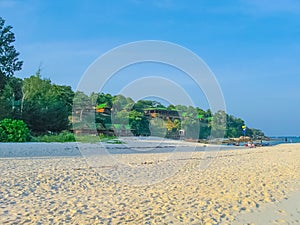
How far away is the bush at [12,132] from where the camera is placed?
61.3 ft

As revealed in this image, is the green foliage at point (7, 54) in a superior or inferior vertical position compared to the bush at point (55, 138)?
superior

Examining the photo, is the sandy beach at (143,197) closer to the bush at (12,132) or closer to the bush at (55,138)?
the bush at (12,132)

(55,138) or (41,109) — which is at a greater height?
(41,109)

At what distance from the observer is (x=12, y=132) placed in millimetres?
18859

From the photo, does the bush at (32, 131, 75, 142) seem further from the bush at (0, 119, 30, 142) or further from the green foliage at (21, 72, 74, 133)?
the green foliage at (21, 72, 74, 133)

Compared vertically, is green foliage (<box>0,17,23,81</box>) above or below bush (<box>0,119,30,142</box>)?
above

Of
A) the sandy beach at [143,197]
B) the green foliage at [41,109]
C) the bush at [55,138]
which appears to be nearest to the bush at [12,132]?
the bush at [55,138]

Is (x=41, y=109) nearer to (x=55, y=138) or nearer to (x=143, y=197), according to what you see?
(x=55, y=138)

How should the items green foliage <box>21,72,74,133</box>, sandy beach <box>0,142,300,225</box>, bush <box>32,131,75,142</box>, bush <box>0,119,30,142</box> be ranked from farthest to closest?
1. green foliage <box>21,72,74,133</box>
2. bush <box>32,131,75,142</box>
3. bush <box>0,119,30,142</box>
4. sandy beach <box>0,142,300,225</box>

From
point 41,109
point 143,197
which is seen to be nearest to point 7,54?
point 41,109

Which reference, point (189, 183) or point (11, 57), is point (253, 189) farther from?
point (11, 57)

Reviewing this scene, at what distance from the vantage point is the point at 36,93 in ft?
80.7

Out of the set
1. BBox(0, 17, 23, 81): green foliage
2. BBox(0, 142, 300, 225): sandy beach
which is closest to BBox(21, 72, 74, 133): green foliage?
BBox(0, 17, 23, 81): green foliage

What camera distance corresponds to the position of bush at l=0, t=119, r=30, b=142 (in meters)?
18.7
